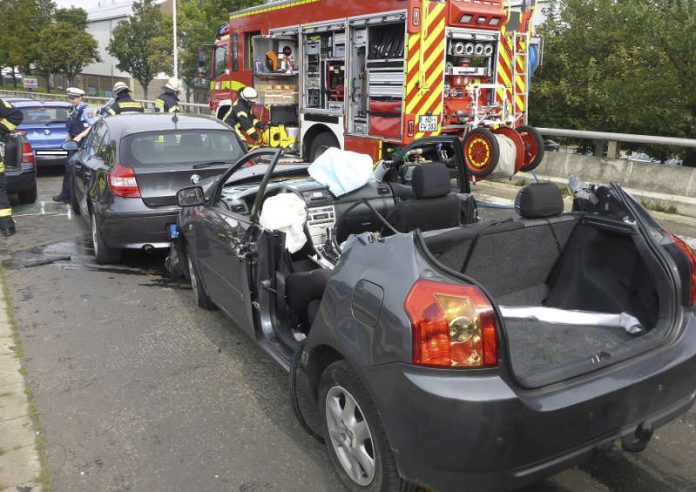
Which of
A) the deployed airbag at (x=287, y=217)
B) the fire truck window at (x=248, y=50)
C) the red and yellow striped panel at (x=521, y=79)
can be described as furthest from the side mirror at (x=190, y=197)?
the fire truck window at (x=248, y=50)

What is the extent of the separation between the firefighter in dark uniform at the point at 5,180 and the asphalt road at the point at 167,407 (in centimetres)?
217

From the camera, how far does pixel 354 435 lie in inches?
102

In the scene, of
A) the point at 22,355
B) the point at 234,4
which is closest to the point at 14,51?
the point at 234,4

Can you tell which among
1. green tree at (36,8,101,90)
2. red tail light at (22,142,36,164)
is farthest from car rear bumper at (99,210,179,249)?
green tree at (36,8,101,90)

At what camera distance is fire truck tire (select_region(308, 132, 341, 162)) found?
446 inches

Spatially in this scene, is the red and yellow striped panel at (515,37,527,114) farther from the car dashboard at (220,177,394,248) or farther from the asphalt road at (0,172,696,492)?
the asphalt road at (0,172,696,492)

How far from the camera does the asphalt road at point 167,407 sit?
293 cm

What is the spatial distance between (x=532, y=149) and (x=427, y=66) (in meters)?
2.12

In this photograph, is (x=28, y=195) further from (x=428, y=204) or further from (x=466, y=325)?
(x=466, y=325)

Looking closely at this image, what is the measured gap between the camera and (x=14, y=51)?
54.3 metres

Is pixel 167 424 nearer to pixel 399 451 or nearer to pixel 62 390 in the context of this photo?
pixel 62 390

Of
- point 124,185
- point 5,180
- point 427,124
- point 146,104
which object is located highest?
point 146,104

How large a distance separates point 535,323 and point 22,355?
11.1 feet

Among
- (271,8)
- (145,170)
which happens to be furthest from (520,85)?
(145,170)
